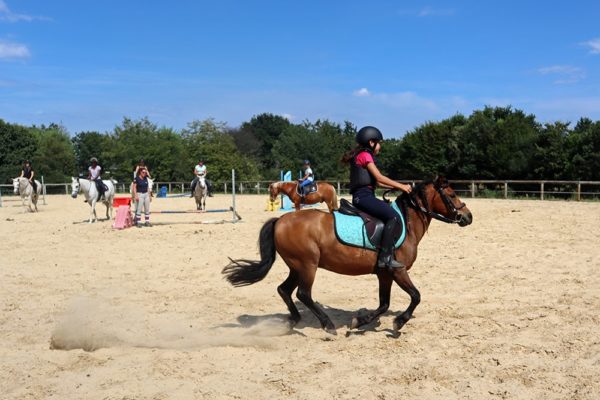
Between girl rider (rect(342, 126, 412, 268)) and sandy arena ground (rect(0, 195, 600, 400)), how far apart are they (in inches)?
39.0

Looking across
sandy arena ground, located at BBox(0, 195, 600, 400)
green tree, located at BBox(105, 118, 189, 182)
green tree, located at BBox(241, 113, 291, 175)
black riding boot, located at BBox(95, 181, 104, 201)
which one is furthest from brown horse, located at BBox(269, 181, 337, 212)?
green tree, located at BBox(241, 113, 291, 175)

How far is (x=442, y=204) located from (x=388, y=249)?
1005mm

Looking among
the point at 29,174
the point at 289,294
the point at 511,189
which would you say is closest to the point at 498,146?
the point at 511,189

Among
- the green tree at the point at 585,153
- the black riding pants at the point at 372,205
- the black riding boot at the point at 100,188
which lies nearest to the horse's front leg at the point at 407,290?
the black riding pants at the point at 372,205

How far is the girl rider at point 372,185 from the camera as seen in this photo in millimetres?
5715

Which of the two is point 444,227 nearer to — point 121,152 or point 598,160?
point 598,160

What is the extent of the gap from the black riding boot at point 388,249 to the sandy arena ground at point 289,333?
81cm

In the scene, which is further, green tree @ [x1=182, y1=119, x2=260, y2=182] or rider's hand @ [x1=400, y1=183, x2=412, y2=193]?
green tree @ [x1=182, y1=119, x2=260, y2=182]

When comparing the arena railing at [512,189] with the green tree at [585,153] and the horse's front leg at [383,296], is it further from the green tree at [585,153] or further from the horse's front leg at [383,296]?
the horse's front leg at [383,296]

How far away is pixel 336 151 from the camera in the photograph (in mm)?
50656

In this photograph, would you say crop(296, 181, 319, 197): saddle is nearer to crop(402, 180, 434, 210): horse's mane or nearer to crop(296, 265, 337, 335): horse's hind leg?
crop(402, 180, 434, 210): horse's mane

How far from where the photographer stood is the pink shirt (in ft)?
19.0

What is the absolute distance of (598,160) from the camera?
25.4 m

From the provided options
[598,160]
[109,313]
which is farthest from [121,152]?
[109,313]
